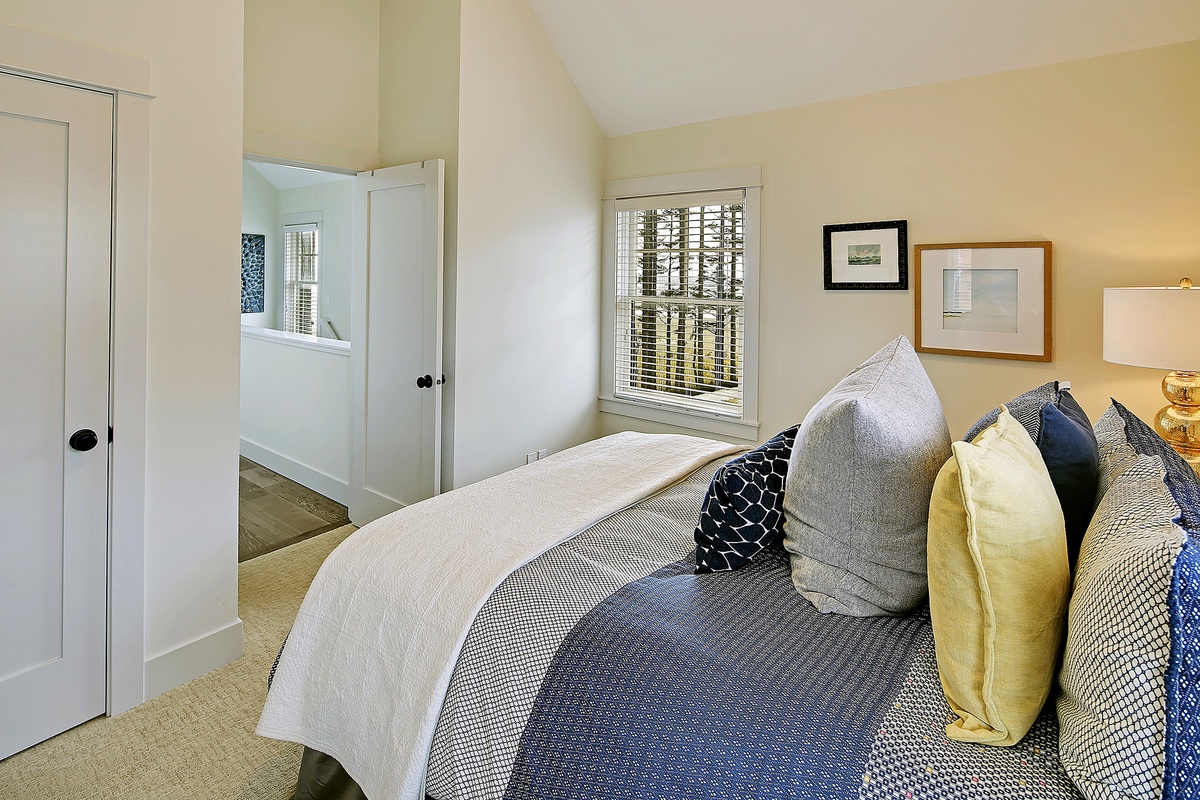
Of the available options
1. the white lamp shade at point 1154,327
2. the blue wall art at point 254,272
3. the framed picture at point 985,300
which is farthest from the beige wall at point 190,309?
the blue wall art at point 254,272

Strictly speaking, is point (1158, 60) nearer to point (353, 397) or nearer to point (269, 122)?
point (269, 122)

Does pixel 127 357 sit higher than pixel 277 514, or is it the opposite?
pixel 127 357

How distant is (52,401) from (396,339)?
180 cm

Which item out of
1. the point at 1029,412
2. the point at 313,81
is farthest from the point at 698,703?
the point at 313,81

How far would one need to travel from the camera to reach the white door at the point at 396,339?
3.48m

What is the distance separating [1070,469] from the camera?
1258mm

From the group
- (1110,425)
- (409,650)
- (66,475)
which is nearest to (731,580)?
(409,650)

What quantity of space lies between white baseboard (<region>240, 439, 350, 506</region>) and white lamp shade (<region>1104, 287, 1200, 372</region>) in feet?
12.9

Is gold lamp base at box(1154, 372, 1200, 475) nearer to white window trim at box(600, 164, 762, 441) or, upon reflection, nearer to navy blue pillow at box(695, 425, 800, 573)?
white window trim at box(600, 164, 762, 441)

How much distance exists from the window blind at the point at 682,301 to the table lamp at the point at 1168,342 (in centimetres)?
178

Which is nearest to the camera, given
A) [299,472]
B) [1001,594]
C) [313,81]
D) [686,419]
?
[1001,594]

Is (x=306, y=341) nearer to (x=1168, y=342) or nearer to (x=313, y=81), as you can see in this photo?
(x=313, y=81)

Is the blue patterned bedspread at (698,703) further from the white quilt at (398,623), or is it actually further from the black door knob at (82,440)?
the black door knob at (82,440)

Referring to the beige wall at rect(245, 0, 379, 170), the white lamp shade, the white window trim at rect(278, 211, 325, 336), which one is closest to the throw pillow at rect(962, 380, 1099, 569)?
the white lamp shade
